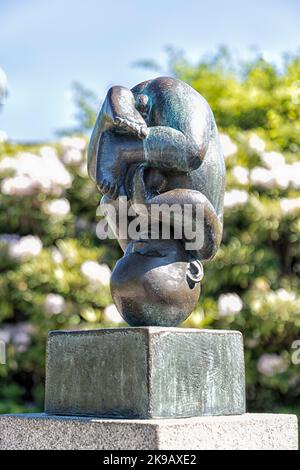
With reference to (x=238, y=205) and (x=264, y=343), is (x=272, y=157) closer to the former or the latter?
(x=238, y=205)

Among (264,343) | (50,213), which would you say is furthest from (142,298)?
(50,213)

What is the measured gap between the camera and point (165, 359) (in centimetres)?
310

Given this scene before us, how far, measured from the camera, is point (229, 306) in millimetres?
6160

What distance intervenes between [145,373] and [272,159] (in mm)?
4159

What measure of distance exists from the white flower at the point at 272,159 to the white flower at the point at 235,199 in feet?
1.38

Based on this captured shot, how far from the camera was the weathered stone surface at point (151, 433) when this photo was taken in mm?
2885

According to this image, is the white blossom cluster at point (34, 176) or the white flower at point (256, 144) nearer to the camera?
the white blossom cluster at point (34, 176)

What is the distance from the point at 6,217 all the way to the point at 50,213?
46 centimetres

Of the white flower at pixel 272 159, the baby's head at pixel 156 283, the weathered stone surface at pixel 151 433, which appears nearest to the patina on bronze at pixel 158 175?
the baby's head at pixel 156 283

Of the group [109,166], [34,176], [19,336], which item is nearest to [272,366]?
[19,336]

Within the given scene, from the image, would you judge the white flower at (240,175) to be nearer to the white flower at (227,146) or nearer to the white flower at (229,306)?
the white flower at (227,146)

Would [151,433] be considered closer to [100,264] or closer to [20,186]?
[100,264]

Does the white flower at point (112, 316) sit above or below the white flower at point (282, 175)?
below

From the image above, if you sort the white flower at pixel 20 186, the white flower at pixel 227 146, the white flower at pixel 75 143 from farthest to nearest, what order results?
the white flower at pixel 75 143, the white flower at pixel 227 146, the white flower at pixel 20 186
